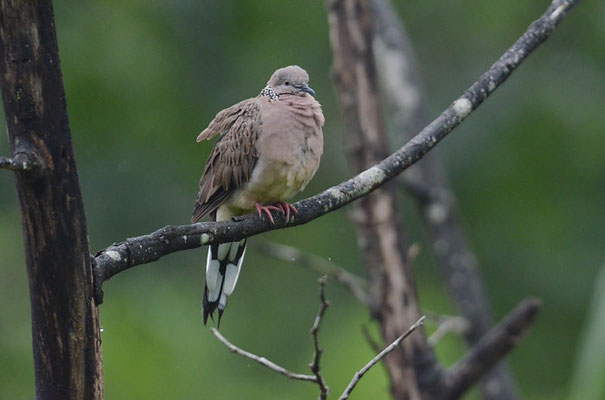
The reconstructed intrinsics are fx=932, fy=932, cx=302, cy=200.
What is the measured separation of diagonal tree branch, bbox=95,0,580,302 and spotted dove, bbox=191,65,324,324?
0.50 metres

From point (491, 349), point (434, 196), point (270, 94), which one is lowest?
point (491, 349)

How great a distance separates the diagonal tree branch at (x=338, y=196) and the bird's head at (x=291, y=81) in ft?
2.17

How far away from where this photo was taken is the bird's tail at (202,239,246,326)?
406 cm

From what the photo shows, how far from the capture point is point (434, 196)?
700 cm

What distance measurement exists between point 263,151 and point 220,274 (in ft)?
2.08

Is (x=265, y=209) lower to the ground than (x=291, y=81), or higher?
lower

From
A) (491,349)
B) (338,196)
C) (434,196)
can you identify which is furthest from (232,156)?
(434,196)

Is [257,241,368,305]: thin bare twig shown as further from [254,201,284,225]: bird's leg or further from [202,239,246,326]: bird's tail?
[254,201,284,225]: bird's leg

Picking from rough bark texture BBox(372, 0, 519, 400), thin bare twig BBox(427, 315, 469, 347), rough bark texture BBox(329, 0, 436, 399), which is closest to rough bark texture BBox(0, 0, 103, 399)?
rough bark texture BBox(329, 0, 436, 399)

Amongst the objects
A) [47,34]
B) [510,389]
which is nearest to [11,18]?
[47,34]

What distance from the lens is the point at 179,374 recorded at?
8258 millimetres

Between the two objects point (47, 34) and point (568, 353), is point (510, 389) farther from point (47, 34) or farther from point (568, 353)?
point (47, 34)

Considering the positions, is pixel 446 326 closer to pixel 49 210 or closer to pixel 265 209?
pixel 265 209

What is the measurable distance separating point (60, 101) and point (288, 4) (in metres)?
7.65
